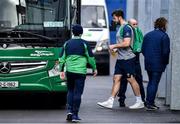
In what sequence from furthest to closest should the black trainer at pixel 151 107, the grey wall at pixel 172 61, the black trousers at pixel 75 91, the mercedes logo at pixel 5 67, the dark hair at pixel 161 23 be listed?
the black trainer at pixel 151 107 → the dark hair at pixel 161 23 → the grey wall at pixel 172 61 → the mercedes logo at pixel 5 67 → the black trousers at pixel 75 91

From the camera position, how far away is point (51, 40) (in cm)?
1438

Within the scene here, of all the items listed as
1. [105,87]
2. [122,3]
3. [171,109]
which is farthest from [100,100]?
[122,3]

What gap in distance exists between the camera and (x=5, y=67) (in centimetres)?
1405

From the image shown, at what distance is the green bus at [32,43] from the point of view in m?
14.1

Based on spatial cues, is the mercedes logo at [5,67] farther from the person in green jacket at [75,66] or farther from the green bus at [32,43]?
the person in green jacket at [75,66]

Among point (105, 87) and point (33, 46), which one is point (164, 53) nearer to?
point (33, 46)

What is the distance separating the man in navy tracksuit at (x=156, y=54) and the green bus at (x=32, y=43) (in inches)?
63.8

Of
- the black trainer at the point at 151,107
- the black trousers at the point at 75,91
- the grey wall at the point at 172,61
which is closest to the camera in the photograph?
the black trousers at the point at 75,91

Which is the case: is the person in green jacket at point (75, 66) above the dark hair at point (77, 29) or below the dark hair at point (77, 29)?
below

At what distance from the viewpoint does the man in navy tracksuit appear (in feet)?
47.8

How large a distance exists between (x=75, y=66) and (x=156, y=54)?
94.6 inches

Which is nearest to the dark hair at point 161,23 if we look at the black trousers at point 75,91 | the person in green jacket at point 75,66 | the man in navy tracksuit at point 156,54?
the man in navy tracksuit at point 156,54

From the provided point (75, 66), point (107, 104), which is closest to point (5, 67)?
point (75, 66)

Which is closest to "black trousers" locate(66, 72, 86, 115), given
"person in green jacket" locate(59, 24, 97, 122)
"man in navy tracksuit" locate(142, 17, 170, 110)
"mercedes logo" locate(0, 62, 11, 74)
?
→ "person in green jacket" locate(59, 24, 97, 122)
